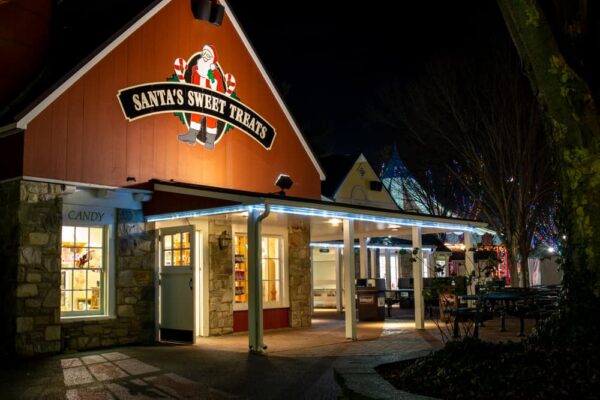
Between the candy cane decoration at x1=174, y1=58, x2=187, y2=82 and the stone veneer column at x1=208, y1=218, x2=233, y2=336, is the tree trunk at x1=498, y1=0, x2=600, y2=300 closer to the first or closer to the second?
the candy cane decoration at x1=174, y1=58, x2=187, y2=82

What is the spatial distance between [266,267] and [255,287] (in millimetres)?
4197

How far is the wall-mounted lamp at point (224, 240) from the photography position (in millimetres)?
13703

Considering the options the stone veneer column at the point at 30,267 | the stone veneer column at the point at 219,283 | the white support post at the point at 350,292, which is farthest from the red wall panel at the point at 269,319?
the stone veneer column at the point at 30,267

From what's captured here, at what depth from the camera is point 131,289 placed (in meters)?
12.2

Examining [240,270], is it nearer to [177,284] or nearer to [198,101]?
[177,284]

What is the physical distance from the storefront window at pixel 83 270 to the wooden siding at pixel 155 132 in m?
1.05

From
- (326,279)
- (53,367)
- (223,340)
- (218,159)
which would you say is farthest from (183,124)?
(326,279)

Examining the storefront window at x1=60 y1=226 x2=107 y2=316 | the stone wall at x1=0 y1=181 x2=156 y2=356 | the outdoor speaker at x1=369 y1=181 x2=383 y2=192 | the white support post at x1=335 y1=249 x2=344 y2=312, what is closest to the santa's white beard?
the storefront window at x1=60 y1=226 x2=107 y2=316

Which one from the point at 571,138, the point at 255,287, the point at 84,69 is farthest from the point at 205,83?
the point at 571,138

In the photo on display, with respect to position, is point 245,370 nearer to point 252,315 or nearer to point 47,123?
point 252,315

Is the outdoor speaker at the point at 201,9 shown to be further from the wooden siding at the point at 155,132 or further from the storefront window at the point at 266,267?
the storefront window at the point at 266,267

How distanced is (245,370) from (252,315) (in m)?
1.81

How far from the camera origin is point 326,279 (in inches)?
992

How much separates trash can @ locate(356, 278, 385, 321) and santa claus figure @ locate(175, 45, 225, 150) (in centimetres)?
661
